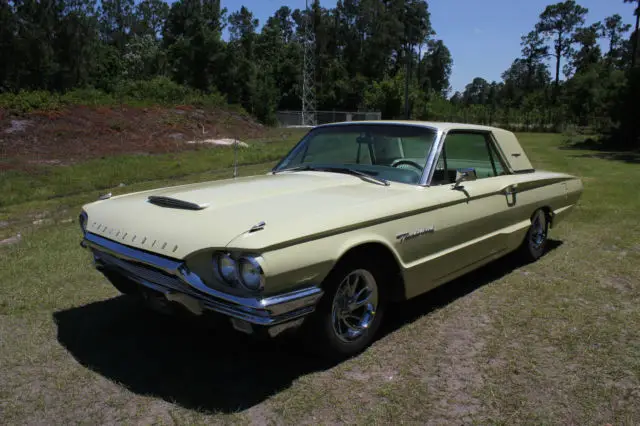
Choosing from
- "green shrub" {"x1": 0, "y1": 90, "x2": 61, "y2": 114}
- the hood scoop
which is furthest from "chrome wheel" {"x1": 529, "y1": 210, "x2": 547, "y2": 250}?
"green shrub" {"x1": 0, "y1": 90, "x2": 61, "y2": 114}

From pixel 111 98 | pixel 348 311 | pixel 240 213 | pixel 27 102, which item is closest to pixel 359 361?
pixel 348 311

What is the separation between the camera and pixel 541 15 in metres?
81.2

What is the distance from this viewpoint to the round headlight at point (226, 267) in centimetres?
275

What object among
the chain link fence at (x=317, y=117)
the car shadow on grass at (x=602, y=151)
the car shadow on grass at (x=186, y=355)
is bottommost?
the car shadow on grass at (x=186, y=355)

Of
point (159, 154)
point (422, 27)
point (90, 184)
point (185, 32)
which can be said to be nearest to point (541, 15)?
point (422, 27)

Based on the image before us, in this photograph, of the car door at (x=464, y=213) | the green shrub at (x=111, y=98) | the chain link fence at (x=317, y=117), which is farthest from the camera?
the chain link fence at (x=317, y=117)

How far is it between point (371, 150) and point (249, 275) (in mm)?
2123

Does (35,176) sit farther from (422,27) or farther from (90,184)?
(422,27)

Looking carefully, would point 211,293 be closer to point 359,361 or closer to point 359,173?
point 359,361

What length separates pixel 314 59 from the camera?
64562 millimetres

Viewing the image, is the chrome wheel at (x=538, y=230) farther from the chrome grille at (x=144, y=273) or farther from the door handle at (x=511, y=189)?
the chrome grille at (x=144, y=273)

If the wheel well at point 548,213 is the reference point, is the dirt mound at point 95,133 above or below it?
above

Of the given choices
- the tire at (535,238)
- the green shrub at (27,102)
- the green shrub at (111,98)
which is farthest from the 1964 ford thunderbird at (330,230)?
the green shrub at (111,98)

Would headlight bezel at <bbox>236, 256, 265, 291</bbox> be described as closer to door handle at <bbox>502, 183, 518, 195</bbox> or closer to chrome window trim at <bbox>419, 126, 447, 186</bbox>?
chrome window trim at <bbox>419, 126, 447, 186</bbox>
